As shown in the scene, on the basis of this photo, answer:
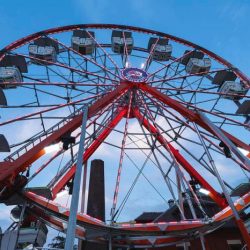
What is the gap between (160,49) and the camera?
17953 mm

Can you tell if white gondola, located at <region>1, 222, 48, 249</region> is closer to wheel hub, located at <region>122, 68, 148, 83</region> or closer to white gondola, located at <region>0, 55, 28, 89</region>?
white gondola, located at <region>0, 55, 28, 89</region>

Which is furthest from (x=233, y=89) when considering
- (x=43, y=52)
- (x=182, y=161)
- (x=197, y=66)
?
(x=43, y=52)

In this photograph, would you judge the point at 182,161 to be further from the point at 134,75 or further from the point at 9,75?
the point at 9,75

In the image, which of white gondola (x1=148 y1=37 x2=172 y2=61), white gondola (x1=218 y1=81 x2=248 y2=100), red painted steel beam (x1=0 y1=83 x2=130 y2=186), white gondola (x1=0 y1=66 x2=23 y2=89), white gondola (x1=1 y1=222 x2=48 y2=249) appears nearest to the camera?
white gondola (x1=1 y1=222 x2=48 y2=249)

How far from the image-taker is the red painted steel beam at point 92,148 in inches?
447

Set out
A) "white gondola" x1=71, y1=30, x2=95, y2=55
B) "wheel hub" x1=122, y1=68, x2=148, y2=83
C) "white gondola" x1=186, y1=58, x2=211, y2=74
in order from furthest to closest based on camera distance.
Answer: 1. "white gondola" x1=186, y1=58, x2=211, y2=74
2. "white gondola" x1=71, y1=30, x2=95, y2=55
3. "wheel hub" x1=122, y1=68, x2=148, y2=83

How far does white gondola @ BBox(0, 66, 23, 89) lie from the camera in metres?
13.5

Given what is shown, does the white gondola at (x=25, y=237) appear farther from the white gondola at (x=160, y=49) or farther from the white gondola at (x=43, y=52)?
the white gondola at (x=160, y=49)

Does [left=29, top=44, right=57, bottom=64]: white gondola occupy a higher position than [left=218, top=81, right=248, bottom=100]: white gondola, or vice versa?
[left=29, top=44, right=57, bottom=64]: white gondola

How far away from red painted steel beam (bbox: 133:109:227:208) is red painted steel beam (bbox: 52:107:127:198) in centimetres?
94

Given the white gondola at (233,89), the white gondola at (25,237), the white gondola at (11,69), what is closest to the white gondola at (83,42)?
the white gondola at (11,69)

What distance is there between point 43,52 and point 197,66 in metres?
8.36

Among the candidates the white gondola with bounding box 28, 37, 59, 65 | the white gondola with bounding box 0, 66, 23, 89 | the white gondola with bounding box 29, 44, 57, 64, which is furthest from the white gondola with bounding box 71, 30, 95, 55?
the white gondola with bounding box 0, 66, 23, 89

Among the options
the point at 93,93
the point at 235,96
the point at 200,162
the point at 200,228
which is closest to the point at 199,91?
the point at 235,96
